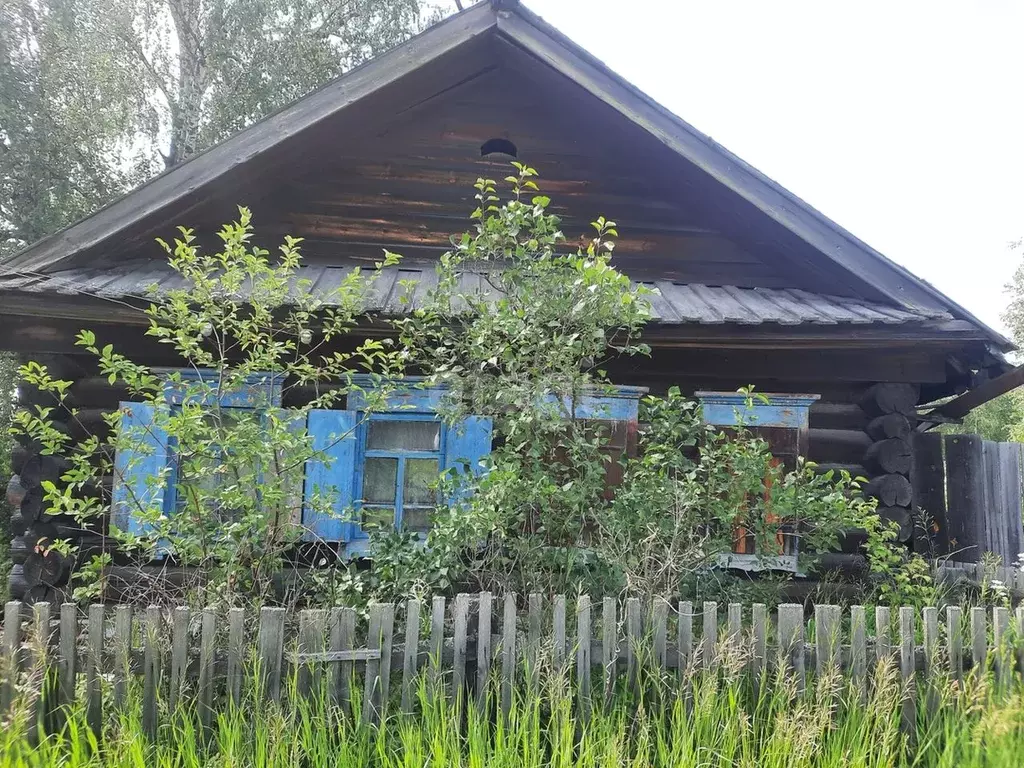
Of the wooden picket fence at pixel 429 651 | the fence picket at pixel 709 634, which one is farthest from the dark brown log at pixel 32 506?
the fence picket at pixel 709 634

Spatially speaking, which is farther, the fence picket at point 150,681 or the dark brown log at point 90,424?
the dark brown log at point 90,424

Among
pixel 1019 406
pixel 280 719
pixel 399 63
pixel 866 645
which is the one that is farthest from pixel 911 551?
pixel 1019 406

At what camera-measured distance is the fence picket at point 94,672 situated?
9.21 feet

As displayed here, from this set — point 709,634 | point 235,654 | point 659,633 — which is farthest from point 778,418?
point 235,654

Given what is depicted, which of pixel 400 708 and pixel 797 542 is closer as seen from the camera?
pixel 400 708

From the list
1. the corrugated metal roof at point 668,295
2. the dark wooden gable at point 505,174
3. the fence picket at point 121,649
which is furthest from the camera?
the dark wooden gable at point 505,174

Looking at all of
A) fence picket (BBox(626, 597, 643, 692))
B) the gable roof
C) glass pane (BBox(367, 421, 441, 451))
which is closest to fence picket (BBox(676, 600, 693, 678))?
fence picket (BBox(626, 597, 643, 692))

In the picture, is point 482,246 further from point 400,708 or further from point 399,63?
point 399,63

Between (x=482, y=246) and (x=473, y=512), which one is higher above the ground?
(x=482, y=246)

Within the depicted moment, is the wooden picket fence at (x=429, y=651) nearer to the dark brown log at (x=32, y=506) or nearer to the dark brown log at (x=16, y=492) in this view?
the dark brown log at (x=32, y=506)

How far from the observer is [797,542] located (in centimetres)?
514

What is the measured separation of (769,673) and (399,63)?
17.8ft

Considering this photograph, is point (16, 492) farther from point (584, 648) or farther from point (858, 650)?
point (858, 650)

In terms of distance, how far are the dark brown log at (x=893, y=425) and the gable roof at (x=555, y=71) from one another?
0.87 meters
